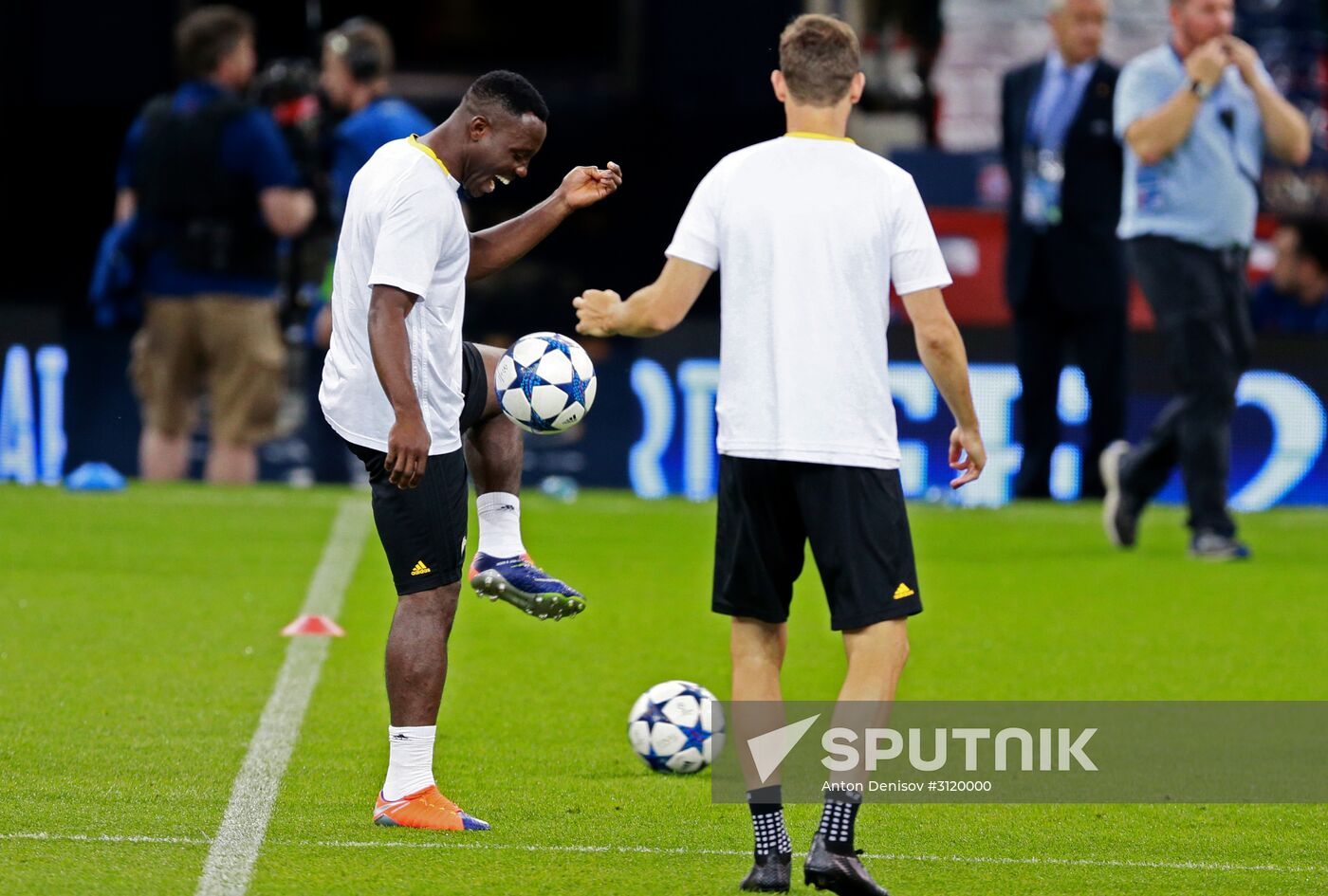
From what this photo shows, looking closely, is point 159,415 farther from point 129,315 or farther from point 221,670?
point 221,670

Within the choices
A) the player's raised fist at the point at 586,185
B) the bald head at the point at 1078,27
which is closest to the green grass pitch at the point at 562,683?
the player's raised fist at the point at 586,185

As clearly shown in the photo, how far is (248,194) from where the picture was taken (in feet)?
42.1

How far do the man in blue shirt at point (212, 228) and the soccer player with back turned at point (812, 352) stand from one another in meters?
7.92

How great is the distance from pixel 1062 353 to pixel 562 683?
6093 millimetres

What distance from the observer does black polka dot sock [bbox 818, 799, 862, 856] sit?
4840mm

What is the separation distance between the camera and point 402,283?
5.37 m

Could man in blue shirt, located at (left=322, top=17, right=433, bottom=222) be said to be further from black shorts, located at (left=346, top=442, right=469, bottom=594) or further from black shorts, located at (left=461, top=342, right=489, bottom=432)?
black shorts, located at (left=346, top=442, right=469, bottom=594)

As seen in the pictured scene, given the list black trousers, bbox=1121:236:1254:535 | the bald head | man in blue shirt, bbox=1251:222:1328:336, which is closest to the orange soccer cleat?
black trousers, bbox=1121:236:1254:535

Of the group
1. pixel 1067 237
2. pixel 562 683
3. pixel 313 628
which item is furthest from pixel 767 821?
pixel 1067 237

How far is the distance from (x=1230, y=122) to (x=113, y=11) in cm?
1196

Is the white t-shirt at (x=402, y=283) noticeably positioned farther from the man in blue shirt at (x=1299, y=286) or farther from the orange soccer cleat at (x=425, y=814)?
the man in blue shirt at (x=1299, y=286)

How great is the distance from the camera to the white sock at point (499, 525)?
6227mm

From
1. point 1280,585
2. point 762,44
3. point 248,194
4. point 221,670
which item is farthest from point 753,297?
point 762,44

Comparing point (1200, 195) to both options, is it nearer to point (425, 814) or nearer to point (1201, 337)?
point (1201, 337)
